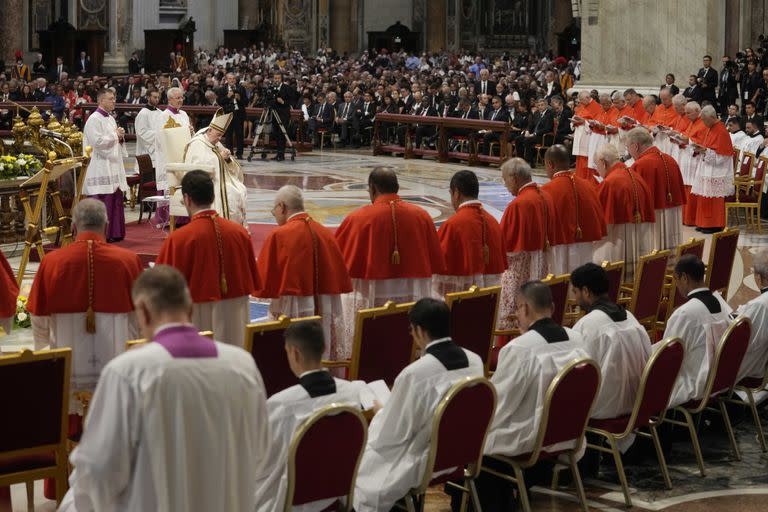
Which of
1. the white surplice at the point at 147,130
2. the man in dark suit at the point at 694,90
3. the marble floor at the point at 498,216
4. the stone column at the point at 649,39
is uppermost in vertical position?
the stone column at the point at 649,39

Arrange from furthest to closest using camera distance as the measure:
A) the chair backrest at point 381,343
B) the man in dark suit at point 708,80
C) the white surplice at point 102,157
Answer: the man in dark suit at point 708,80 < the white surplice at point 102,157 < the chair backrest at point 381,343

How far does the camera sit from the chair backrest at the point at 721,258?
29.5 feet

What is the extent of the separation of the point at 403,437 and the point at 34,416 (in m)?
1.59

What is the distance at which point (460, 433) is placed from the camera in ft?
17.4

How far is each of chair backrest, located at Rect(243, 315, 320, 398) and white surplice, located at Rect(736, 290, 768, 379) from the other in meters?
2.89

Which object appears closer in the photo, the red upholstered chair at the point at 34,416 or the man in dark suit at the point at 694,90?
the red upholstered chair at the point at 34,416

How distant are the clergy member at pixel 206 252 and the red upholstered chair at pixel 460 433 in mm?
2077

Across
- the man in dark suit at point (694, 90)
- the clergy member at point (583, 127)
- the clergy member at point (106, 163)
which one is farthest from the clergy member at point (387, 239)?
the man in dark suit at point (694, 90)

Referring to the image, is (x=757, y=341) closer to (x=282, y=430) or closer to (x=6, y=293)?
(x=282, y=430)

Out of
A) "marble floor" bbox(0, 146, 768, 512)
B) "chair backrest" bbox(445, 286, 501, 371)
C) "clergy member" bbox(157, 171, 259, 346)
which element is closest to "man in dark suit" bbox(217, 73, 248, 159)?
"marble floor" bbox(0, 146, 768, 512)

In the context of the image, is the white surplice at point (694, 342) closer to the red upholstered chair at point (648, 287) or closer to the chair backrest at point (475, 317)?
the chair backrest at point (475, 317)

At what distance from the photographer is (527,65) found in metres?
35.0

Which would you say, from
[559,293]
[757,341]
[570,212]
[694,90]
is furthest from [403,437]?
[694,90]

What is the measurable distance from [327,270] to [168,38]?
30.8 m
